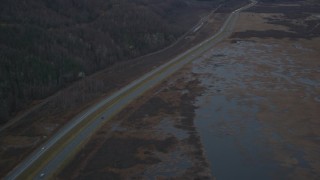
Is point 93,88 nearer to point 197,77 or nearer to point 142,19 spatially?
point 197,77

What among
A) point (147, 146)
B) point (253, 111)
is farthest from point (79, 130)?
point (253, 111)

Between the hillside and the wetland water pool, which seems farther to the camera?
the hillside

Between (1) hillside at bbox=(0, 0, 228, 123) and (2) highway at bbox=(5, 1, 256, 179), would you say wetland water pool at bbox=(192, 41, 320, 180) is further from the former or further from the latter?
(1) hillside at bbox=(0, 0, 228, 123)

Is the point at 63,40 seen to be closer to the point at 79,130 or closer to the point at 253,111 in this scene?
the point at 79,130

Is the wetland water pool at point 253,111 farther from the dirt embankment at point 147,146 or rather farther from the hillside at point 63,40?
the hillside at point 63,40

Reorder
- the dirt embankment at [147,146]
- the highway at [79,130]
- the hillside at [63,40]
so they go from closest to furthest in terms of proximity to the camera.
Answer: the dirt embankment at [147,146], the highway at [79,130], the hillside at [63,40]

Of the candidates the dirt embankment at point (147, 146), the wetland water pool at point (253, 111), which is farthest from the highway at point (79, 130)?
the wetland water pool at point (253, 111)

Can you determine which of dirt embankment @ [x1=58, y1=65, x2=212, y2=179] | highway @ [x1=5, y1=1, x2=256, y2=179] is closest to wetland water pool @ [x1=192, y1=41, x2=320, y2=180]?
dirt embankment @ [x1=58, y1=65, x2=212, y2=179]
